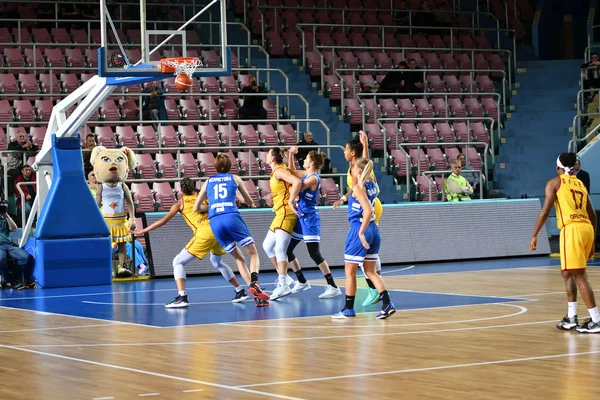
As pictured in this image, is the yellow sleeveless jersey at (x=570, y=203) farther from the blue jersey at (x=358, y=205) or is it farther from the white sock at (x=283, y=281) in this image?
the white sock at (x=283, y=281)

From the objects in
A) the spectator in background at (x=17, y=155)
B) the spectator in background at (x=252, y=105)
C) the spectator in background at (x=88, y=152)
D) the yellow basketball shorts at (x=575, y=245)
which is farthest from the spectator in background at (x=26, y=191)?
the yellow basketball shorts at (x=575, y=245)

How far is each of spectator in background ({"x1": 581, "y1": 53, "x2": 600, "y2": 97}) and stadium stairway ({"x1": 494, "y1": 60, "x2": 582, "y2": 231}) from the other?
40.8 inches

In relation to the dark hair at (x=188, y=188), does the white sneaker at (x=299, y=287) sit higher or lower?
lower

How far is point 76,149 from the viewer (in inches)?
765

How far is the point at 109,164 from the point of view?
66.6ft

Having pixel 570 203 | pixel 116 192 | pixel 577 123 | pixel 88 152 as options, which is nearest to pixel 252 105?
pixel 88 152

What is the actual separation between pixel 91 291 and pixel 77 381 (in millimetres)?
9166

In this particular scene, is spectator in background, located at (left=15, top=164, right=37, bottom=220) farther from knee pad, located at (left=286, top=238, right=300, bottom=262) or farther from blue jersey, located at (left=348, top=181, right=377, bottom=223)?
blue jersey, located at (left=348, top=181, right=377, bottom=223)

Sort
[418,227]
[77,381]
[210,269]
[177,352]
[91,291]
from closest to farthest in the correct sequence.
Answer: [77,381] → [177,352] → [91,291] → [210,269] → [418,227]

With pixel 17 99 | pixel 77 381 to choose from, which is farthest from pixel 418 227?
pixel 77 381

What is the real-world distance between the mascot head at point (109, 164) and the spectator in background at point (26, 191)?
79.7 inches

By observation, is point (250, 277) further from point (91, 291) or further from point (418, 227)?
point (418, 227)

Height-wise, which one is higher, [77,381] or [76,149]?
[76,149]

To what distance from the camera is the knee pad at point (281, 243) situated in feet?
53.7
